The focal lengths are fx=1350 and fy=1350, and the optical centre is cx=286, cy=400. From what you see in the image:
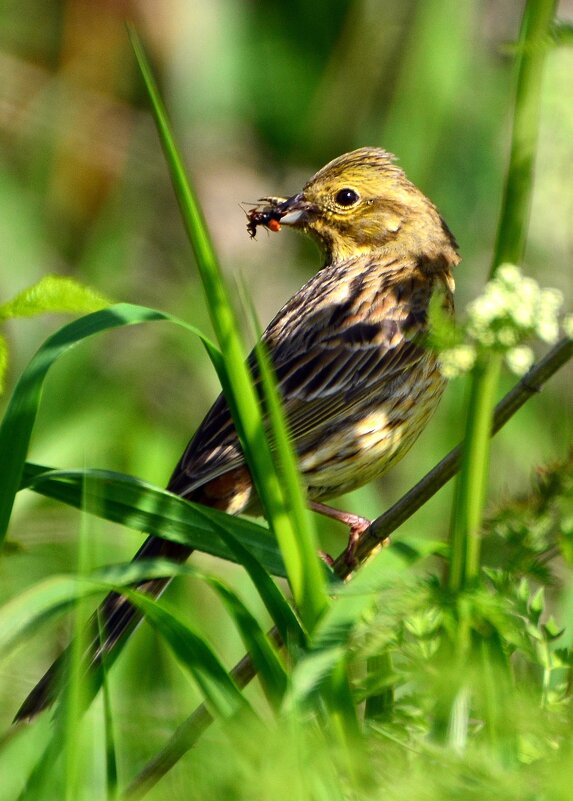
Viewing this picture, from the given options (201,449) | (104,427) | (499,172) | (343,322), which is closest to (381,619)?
(201,449)

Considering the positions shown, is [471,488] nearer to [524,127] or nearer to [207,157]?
[524,127]

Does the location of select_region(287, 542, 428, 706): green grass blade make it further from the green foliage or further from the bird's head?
the bird's head

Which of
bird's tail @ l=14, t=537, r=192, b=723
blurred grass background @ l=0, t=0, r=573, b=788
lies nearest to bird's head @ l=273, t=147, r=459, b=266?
blurred grass background @ l=0, t=0, r=573, b=788

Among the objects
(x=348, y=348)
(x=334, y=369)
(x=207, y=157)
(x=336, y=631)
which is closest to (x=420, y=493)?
(x=336, y=631)

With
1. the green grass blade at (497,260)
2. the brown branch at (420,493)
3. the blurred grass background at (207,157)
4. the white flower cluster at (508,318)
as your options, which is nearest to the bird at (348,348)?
the blurred grass background at (207,157)

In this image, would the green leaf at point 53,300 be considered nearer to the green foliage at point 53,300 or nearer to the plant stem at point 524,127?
the green foliage at point 53,300

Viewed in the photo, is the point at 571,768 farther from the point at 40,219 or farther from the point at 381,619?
the point at 40,219
